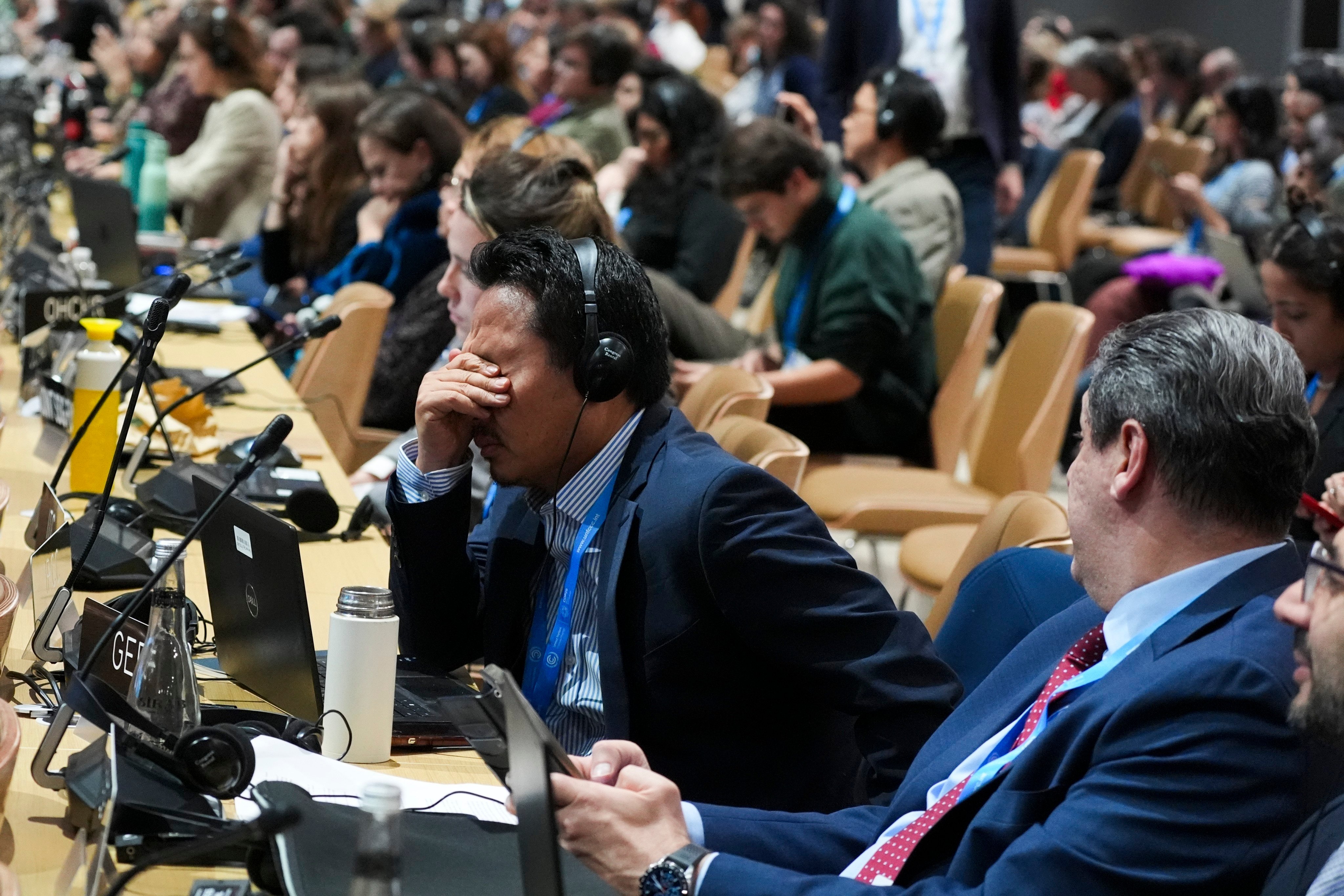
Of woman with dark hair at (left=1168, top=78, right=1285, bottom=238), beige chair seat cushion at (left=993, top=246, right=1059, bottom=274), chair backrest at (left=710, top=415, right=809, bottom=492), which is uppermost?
chair backrest at (left=710, top=415, right=809, bottom=492)

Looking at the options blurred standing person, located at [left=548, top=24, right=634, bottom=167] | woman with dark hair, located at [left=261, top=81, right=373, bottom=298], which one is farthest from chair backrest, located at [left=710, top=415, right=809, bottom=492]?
blurred standing person, located at [left=548, top=24, right=634, bottom=167]

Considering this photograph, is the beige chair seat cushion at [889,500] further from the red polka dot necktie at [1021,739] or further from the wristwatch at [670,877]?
the wristwatch at [670,877]

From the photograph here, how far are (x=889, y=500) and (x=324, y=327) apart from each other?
66.8 inches

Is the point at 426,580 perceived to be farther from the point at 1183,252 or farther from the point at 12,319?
the point at 1183,252

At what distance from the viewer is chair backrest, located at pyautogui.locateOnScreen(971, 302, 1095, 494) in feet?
11.1

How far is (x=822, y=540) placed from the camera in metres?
1.64

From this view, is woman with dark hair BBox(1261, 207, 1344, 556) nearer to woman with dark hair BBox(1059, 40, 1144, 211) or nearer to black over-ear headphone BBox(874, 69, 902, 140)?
black over-ear headphone BBox(874, 69, 902, 140)

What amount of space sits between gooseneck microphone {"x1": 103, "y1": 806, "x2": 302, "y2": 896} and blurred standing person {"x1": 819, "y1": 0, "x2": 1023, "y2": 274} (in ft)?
14.7

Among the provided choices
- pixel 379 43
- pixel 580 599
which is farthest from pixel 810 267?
pixel 379 43

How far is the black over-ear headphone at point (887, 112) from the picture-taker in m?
4.51

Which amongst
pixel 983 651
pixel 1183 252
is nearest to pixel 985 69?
pixel 1183 252

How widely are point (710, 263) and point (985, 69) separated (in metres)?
1.32

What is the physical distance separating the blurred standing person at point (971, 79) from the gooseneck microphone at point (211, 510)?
414 centimetres

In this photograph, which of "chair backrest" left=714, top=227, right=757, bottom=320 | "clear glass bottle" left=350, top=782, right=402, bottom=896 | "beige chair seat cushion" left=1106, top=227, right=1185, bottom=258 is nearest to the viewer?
"clear glass bottle" left=350, top=782, right=402, bottom=896
